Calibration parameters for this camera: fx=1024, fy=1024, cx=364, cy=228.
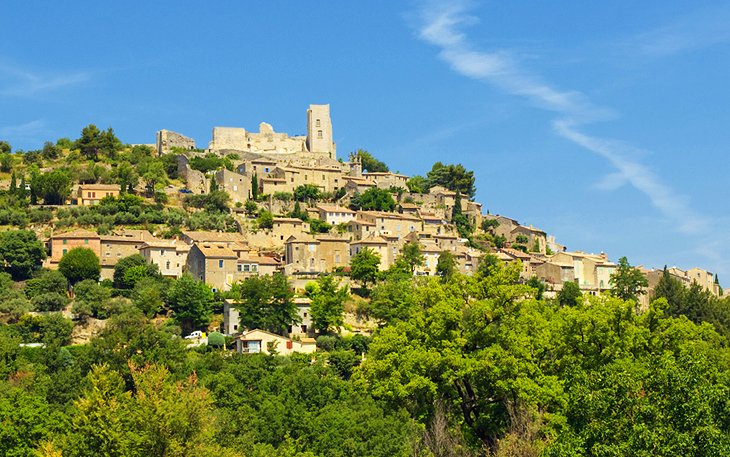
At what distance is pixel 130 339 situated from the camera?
5741 centimetres

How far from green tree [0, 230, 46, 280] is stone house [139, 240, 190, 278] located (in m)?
Result: 7.97

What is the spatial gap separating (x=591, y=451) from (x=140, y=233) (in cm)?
6501

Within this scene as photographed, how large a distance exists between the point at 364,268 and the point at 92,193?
2833cm

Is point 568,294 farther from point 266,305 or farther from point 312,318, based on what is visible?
point 266,305

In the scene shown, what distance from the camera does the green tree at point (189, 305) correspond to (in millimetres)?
70250

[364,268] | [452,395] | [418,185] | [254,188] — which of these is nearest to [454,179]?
[418,185]

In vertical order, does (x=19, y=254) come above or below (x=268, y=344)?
above

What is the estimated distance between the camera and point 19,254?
247 ft

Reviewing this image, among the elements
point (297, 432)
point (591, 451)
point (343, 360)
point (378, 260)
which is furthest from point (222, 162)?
point (591, 451)

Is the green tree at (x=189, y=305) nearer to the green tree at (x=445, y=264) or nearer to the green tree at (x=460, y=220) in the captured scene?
the green tree at (x=445, y=264)

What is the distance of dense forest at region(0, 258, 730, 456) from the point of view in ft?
83.7

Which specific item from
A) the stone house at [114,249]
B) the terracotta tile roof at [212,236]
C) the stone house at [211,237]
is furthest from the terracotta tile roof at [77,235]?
the terracotta tile roof at [212,236]

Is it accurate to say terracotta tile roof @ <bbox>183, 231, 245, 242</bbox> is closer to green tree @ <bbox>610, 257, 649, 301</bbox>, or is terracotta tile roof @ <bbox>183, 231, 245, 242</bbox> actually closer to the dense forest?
the dense forest

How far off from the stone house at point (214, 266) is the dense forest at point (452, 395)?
23723 millimetres
